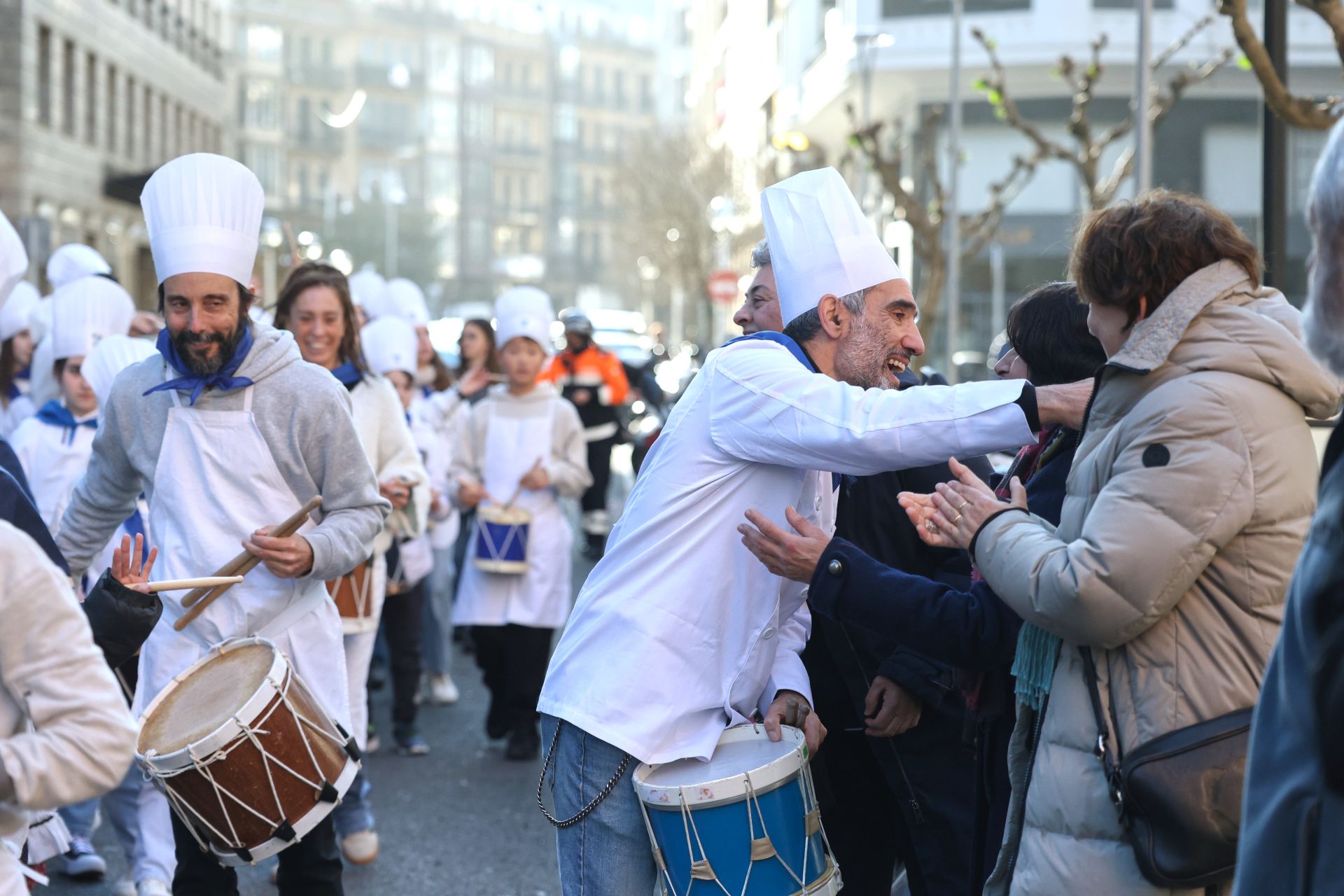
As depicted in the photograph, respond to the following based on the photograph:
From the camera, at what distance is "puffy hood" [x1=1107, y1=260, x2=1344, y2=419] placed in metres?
2.88

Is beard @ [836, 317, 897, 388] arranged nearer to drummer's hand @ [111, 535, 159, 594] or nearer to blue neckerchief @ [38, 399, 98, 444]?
drummer's hand @ [111, 535, 159, 594]

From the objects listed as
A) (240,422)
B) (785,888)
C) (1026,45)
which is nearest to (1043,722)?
(785,888)

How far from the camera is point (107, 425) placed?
4.86 m

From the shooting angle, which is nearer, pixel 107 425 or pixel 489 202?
pixel 107 425

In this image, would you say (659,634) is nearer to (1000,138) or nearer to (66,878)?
(66,878)

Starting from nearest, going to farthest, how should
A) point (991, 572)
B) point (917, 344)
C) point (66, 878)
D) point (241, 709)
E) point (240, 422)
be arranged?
point (991, 572) < point (917, 344) < point (241, 709) < point (240, 422) < point (66, 878)

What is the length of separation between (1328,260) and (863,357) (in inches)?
57.9

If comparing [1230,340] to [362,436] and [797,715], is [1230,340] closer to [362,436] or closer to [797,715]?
[797,715]

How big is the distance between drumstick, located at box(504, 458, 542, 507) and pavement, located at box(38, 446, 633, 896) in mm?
1342

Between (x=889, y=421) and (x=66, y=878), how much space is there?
4.65m

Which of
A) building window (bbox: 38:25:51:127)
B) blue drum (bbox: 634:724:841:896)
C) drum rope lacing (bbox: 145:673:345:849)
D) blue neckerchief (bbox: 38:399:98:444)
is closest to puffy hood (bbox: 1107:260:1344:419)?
blue drum (bbox: 634:724:841:896)

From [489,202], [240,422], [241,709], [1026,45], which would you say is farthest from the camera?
[489,202]

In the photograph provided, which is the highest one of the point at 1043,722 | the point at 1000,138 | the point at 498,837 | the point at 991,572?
the point at 1000,138

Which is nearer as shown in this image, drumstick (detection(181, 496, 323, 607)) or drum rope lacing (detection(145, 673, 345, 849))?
drum rope lacing (detection(145, 673, 345, 849))
